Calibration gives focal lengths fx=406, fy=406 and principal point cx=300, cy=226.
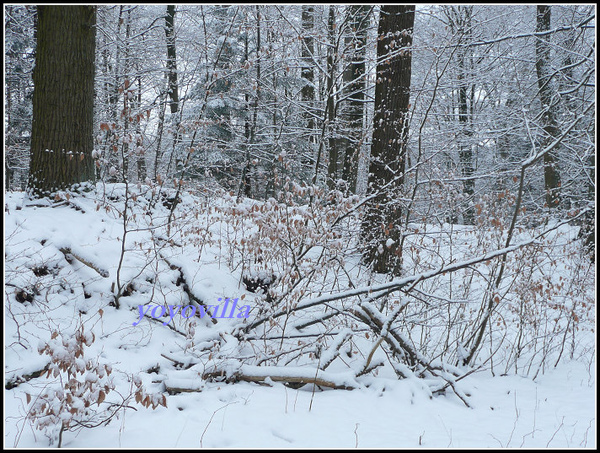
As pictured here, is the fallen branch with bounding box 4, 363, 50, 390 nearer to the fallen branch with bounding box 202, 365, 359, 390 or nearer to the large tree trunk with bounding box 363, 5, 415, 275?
the fallen branch with bounding box 202, 365, 359, 390

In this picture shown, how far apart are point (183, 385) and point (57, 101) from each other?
4.70 metres

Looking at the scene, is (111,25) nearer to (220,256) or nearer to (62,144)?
→ (62,144)

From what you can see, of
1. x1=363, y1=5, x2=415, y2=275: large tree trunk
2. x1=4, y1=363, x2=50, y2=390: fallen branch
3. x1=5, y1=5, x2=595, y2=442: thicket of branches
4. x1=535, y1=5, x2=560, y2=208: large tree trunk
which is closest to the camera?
x1=4, y1=363, x2=50, y2=390: fallen branch

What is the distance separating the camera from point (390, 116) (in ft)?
21.9

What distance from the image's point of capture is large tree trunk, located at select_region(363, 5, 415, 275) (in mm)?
6352

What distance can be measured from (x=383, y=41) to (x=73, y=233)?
5.65 meters

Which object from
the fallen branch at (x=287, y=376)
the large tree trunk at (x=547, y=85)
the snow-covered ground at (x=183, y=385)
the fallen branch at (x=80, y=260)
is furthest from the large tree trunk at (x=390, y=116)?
the large tree trunk at (x=547, y=85)

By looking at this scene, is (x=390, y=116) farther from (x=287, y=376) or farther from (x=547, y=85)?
(x=547, y=85)

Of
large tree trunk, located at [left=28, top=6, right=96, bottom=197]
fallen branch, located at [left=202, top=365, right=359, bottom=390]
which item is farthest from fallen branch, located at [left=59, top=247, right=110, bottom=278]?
fallen branch, located at [left=202, top=365, right=359, bottom=390]

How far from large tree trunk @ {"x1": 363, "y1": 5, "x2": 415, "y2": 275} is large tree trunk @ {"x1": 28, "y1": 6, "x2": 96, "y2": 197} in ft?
14.7

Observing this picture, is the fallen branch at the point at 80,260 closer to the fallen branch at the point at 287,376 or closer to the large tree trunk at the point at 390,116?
the fallen branch at the point at 287,376

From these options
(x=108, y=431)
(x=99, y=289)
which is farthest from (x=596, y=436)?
(x=99, y=289)

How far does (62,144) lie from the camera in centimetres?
591

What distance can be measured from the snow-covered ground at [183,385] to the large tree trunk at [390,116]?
2296mm
